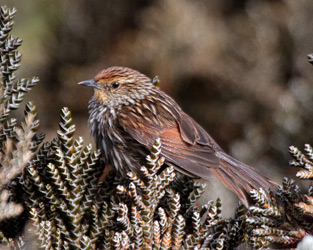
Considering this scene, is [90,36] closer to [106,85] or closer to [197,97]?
[197,97]

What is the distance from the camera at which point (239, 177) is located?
3.38 m

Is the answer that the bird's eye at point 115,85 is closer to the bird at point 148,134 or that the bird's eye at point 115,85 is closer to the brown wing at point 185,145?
the bird at point 148,134

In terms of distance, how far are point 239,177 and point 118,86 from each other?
50.6 inches

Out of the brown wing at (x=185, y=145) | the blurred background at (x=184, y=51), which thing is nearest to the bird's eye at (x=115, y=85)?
the brown wing at (x=185, y=145)

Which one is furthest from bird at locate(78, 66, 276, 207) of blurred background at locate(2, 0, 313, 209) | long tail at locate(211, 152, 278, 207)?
blurred background at locate(2, 0, 313, 209)

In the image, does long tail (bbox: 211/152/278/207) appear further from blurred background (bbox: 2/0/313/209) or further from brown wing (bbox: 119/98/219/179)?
blurred background (bbox: 2/0/313/209)

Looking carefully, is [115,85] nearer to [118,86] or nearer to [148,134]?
[118,86]

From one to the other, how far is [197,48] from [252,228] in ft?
14.3

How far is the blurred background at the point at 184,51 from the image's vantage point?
6098 mm

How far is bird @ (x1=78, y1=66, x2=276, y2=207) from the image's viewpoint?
3.30 meters

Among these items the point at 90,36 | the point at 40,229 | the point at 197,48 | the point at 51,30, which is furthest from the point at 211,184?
the point at 51,30

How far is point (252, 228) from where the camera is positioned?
2.49 metres

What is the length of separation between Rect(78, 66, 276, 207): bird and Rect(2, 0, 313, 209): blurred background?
2025 millimetres

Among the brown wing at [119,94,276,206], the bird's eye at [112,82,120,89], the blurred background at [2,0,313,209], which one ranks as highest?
the bird's eye at [112,82,120,89]
